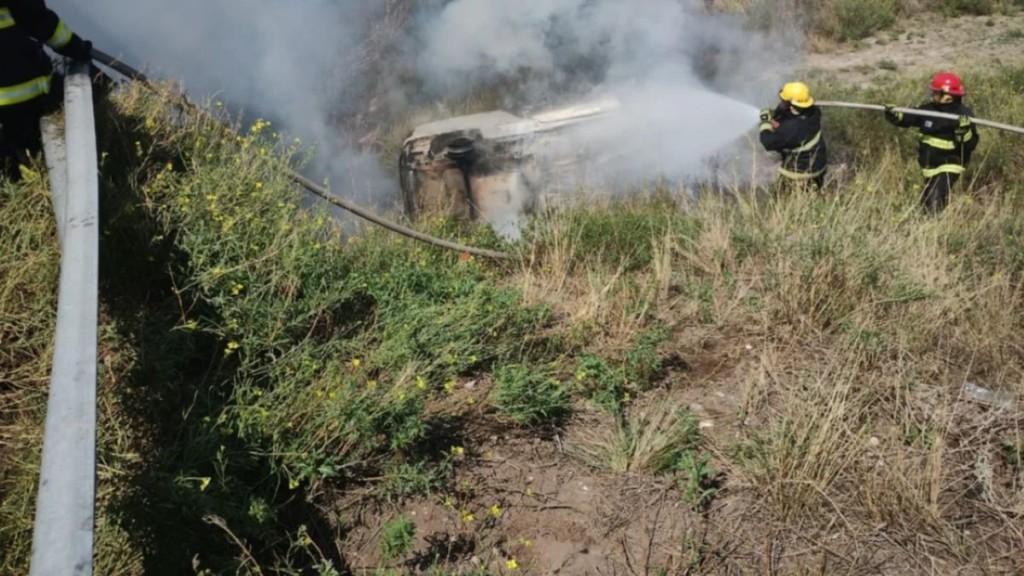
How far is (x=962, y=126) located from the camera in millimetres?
6746

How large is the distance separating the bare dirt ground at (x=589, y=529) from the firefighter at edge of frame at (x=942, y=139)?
4597mm

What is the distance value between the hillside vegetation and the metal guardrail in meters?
0.55

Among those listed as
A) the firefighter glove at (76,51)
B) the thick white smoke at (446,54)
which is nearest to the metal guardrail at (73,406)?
the firefighter glove at (76,51)

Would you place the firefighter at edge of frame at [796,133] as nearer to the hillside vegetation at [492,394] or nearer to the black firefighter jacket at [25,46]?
the hillside vegetation at [492,394]

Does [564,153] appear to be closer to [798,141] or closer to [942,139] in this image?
[798,141]

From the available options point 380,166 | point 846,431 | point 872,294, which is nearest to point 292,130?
point 380,166

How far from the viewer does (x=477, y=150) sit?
31.4ft

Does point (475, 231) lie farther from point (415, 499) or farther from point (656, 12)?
point (656, 12)

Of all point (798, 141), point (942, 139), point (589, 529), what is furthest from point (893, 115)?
point (589, 529)

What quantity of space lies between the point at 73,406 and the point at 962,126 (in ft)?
22.3

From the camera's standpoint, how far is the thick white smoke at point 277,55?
1131 centimetres

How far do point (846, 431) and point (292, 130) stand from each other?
34.4 feet

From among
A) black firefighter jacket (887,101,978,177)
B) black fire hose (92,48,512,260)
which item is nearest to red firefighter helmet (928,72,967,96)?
black firefighter jacket (887,101,978,177)

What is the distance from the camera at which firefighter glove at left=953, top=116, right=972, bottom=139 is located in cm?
668
